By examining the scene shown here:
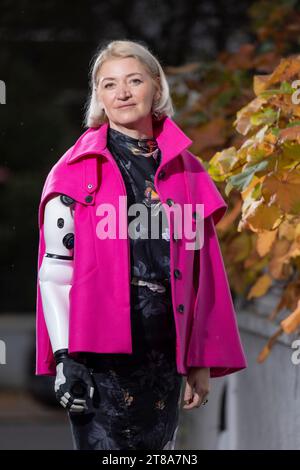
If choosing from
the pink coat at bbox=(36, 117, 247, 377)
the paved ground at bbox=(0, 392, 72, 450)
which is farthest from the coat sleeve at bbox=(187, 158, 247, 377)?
the paved ground at bbox=(0, 392, 72, 450)

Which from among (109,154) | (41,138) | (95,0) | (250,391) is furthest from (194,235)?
(41,138)

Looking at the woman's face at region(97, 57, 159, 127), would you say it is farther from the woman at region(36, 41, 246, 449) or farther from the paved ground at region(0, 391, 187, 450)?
the paved ground at region(0, 391, 187, 450)

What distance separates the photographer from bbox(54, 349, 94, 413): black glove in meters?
3.17

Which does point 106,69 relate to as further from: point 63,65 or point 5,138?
point 5,138

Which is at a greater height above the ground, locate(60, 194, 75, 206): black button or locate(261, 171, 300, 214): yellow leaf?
locate(261, 171, 300, 214): yellow leaf

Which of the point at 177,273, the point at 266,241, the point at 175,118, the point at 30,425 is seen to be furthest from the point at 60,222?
the point at 30,425

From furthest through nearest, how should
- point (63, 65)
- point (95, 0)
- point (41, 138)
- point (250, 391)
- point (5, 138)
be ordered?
point (5, 138) < point (41, 138) < point (63, 65) < point (95, 0) < point (250, 391)

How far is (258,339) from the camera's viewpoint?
5719 millimetres

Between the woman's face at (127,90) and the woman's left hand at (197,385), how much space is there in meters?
0.67

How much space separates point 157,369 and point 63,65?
400 inches

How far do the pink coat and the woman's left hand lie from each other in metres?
0.03

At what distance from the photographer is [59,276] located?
3260 millimetres

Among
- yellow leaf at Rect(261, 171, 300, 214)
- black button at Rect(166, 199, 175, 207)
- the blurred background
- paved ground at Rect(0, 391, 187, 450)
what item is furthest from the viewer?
paved ground at Rect(0, 391, 187, 450)
